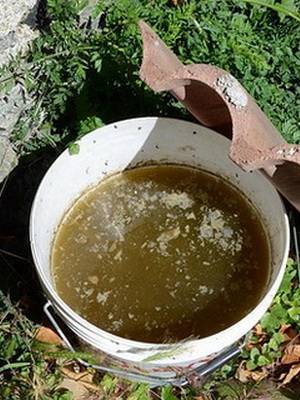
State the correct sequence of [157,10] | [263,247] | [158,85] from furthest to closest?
[157,10] → [263,247] → [158,85]

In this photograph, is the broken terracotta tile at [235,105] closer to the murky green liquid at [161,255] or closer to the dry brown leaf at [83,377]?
the murky green liquid at [161,255]

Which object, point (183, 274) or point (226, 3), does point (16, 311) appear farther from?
point (226, 3)

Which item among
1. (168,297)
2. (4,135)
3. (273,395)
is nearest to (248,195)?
(168,297)

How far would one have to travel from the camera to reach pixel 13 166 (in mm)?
3199

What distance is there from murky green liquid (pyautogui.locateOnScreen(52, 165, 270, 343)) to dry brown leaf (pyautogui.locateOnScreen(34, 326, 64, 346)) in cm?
22

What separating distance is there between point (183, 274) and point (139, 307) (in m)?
0.16

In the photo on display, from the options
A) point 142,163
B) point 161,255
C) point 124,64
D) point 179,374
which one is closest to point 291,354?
point 179,374

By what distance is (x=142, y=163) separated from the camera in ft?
10.00

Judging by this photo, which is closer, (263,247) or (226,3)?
Result: (263,247)

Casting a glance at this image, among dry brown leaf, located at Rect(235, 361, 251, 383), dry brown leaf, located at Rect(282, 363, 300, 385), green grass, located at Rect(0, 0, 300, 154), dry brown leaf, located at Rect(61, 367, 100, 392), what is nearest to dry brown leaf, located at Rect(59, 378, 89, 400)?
dry brown leaf, located at Rect(61, 367, 100, 392)

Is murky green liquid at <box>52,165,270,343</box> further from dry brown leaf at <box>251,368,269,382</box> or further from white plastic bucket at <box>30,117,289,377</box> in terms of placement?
dry brown leaf at <box>251,368,269,382</box>

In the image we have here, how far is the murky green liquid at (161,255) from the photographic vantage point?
108 inches

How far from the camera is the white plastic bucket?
253 cm

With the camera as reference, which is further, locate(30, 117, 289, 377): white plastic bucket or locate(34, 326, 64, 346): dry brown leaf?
locate(34, 326, 64, 346): dry brown leaf
